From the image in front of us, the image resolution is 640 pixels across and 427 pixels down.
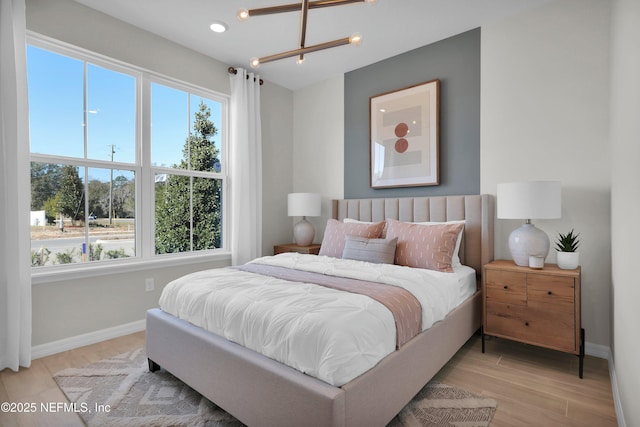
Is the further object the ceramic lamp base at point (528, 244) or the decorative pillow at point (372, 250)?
the decorative pillow at point (372, 250)

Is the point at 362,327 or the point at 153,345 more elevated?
the point at 362,327

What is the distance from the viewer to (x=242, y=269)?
251cm

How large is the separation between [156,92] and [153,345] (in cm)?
245

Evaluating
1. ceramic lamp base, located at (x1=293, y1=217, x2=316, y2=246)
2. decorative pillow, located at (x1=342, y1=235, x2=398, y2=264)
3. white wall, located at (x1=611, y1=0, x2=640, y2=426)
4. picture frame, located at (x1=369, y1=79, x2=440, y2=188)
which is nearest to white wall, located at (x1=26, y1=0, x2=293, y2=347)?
ceramic lamp base, located at (x1=293, y1=217, x2=316, y2=246)

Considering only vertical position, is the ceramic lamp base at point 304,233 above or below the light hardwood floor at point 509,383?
above

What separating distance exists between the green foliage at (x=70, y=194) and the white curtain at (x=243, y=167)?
56.6 inches

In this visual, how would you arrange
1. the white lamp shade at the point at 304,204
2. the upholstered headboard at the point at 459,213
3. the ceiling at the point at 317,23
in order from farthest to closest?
the white lamp shade at the point at 304,204 → the upholstered headboard at the point at 459,213 → the ceiling at the point at 317,23

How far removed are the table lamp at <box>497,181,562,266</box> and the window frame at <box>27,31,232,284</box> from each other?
2.86 m

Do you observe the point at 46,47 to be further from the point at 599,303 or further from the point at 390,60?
the point at 599,303

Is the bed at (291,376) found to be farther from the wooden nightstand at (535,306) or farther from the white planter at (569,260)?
the white planter at (569,260)

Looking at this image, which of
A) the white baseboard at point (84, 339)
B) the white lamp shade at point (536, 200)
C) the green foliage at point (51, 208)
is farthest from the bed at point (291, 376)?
the green foliage at point (51, 208)

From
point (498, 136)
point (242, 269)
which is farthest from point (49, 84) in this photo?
point (498, 136)

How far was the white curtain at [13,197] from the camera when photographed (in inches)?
87.2

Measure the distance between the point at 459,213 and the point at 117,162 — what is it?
318 centimetres
